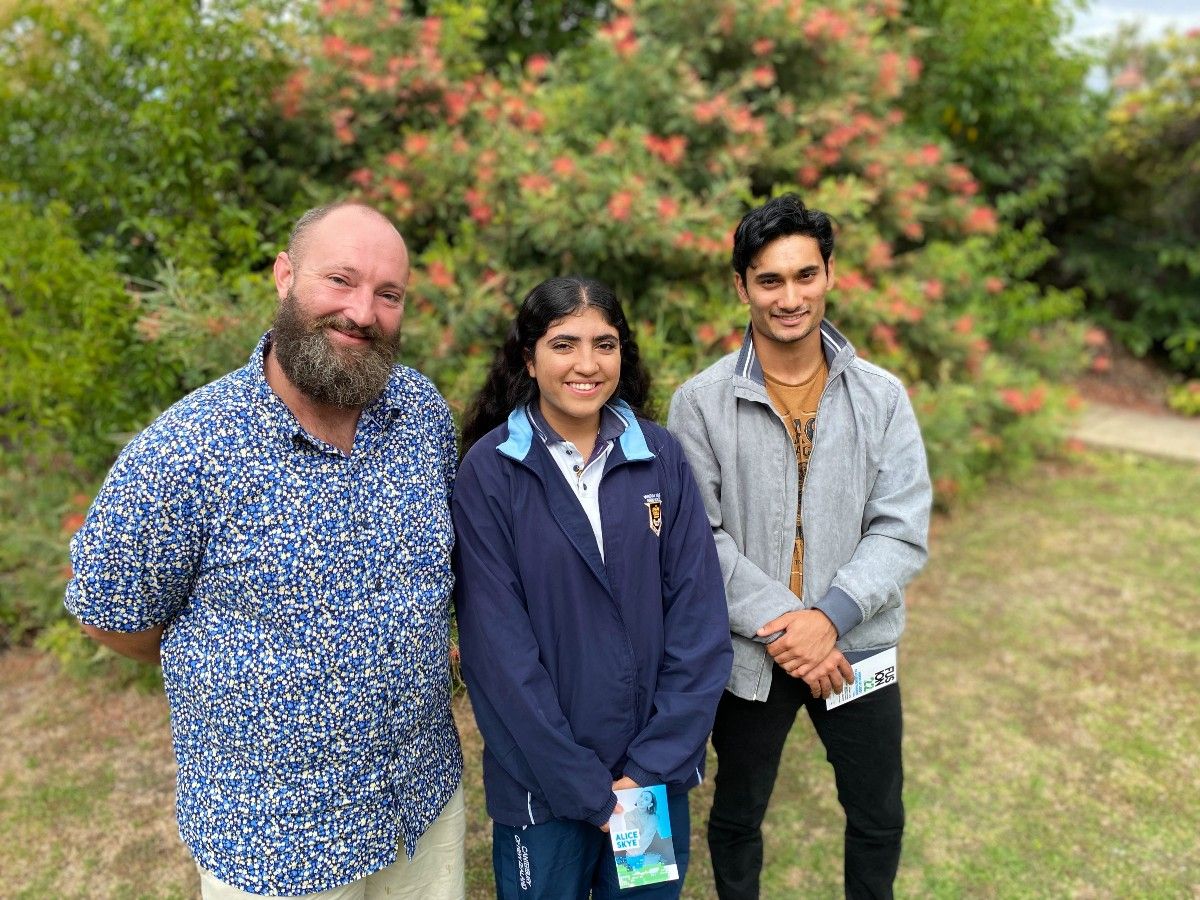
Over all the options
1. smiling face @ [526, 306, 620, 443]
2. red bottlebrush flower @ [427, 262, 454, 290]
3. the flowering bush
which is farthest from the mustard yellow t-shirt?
red bottlebrush flower @ [427, 262, 454, 290]

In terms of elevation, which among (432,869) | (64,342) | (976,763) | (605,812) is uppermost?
(64,342)

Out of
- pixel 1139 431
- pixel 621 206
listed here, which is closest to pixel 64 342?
pixel 621 206

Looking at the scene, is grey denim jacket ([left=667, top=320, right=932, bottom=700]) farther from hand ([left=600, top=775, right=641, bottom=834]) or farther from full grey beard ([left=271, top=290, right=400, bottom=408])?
full grey beard ([left=271, top=290, right=400, bottom=408])

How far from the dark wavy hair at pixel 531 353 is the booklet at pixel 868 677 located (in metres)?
0.81

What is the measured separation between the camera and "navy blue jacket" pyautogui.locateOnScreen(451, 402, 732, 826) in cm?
184

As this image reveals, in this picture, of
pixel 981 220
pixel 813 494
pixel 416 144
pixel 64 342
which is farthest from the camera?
pixel 981 220

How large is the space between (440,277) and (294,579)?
261 centimetres

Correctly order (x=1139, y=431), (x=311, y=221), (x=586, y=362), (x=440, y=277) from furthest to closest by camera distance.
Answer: (x=1139, y=431), (x=440, y=277), (x=586, y=362), (x=311, y=221)

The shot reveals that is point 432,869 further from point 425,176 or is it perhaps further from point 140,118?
point 425,176

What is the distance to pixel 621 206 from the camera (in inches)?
163

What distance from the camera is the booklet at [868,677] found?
2207 mm

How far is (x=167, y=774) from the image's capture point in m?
3.48

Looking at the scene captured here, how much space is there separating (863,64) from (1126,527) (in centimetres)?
331

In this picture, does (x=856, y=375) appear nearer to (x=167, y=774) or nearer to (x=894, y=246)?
(x=167, y=774)
